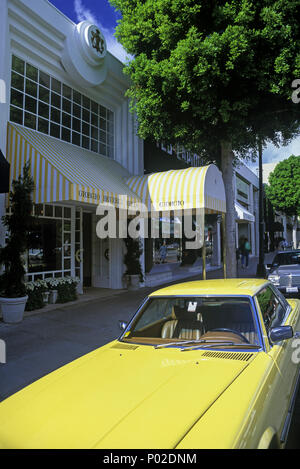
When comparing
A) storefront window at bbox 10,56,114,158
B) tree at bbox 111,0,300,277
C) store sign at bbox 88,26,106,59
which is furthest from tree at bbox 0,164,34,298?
store sign at bbox 88,26,106,59

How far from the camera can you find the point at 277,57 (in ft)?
29.5

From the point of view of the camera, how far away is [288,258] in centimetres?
1104

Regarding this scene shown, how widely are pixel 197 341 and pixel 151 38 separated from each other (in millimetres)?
Result: 10034

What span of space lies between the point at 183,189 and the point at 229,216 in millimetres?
2805

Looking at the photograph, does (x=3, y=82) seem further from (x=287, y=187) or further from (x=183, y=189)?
(x=287, y=187)

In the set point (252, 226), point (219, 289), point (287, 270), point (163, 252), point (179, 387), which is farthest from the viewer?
point (252, 226)

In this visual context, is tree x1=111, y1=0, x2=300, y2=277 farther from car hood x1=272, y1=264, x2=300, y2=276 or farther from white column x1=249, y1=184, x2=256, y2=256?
white column x1=249, y1=184, x2=256, y2=256

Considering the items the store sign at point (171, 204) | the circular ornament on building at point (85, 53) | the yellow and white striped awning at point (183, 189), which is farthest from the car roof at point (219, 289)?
the circular ornament on building at point (85, 53)

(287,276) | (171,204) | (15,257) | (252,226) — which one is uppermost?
(252,226)

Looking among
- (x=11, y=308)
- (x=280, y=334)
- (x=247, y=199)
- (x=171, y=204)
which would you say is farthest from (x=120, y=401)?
(x=247, y=199)

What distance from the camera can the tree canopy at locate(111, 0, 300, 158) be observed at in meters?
8.79

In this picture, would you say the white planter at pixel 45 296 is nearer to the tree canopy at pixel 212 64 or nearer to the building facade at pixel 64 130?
the building facade at pixel 64 130

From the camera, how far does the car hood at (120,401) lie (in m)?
1.78

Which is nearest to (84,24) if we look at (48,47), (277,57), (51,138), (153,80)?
(48,47)
